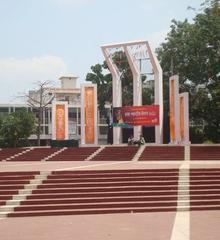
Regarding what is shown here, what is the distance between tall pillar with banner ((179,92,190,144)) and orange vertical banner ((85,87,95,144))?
6.07 metres

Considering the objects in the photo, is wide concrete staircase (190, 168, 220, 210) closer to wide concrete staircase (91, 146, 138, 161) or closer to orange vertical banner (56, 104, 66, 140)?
wide concrete staircase (91, 146, 138, 161)

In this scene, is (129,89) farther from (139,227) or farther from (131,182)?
(139,227)

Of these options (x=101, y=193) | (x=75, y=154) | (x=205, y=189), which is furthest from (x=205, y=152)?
(x=101, y=193)

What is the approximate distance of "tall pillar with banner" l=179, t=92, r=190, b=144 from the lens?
31875 millimetres

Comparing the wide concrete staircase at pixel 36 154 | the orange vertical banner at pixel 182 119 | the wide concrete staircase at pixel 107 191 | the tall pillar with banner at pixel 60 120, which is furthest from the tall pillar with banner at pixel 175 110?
the wide concrete staircase at pixel 107 191

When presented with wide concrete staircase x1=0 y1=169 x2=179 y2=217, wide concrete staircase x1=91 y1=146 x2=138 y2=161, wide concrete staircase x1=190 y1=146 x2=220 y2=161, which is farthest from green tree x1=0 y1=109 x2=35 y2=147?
wide concrete staircase x1=0 y1=169 x2=179 y2=217

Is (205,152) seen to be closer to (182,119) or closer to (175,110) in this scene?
(182,119)

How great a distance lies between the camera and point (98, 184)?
47.2 ft

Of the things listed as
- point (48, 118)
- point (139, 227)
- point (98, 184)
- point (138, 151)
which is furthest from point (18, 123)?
point (139, 227)

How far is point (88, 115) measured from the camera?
34469mm

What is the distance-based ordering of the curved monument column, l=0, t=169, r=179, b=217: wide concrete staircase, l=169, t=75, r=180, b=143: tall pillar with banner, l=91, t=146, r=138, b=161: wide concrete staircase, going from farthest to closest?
1. the curved monument column
2. l=169, t=75, r=180, b=143: tall pillar with banner
3. l=91, t=146, r=138, b=161: wide concrete staircase
4. l=0, t=169, r=179, b=217: wide concrete staircase

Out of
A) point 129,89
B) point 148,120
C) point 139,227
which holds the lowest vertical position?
point 139,227

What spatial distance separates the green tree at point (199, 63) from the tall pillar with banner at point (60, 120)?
11.5m

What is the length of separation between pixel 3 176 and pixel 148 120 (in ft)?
64.3
